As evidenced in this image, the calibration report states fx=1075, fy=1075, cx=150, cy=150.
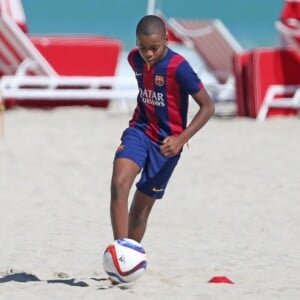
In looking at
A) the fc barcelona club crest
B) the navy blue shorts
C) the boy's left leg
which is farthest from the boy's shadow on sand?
the fc barcelona club crest

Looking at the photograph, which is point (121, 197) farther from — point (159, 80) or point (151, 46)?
point (151, 46)

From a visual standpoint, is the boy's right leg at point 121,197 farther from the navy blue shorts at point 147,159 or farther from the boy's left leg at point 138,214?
the boy's left leg at point 138,214

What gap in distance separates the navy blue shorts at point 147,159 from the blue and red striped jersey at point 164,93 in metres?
0.04

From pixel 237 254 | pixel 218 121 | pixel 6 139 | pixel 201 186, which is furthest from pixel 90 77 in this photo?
pixel 237 254

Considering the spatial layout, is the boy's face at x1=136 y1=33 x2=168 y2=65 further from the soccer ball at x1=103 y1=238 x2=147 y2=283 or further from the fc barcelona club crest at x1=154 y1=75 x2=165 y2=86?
the soccer ball at x1=103 y1=238 x2=147 y2=283

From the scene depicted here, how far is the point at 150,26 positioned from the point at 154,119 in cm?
44

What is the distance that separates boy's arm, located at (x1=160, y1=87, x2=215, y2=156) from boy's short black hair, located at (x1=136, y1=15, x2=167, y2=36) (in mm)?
335

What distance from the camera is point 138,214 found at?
517 cm

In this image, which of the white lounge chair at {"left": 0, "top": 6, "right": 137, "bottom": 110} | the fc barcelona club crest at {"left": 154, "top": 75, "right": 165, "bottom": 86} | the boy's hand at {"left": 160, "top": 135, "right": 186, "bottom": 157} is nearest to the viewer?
the boy's hand at {"left": 160, "top": 135, "right": 186, "bottom": 157}

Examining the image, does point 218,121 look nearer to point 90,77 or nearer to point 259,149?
point 90,77

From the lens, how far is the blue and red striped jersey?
479 centimetres

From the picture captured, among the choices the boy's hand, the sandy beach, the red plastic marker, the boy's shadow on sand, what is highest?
the boy's hand

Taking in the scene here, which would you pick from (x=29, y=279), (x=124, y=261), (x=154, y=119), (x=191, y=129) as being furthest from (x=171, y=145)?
(x=29, y=279)

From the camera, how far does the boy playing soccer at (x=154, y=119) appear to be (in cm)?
474
